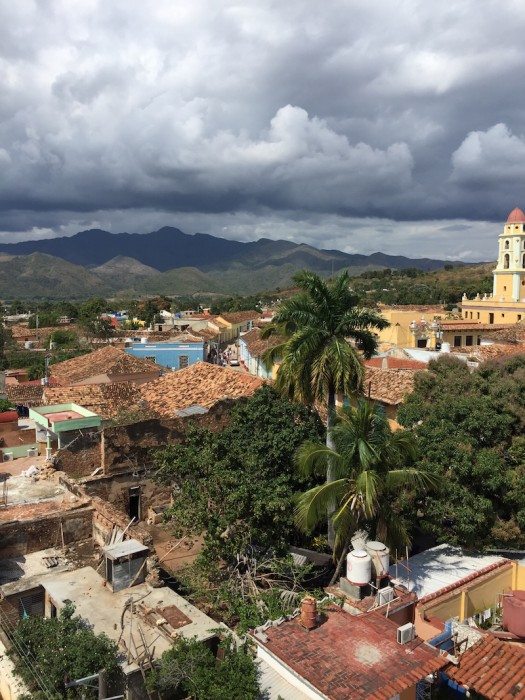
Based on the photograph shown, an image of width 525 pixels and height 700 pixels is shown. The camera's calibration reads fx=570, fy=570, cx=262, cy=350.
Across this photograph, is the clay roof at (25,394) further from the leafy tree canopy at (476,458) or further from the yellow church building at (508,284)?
the yellow church building at (508,284)

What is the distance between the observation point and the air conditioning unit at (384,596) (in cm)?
1033

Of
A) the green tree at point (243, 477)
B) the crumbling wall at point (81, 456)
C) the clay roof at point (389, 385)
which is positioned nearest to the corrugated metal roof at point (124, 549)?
the green tree at point (243, 477)

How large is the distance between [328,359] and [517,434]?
5.61m

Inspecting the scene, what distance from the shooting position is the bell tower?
42656 mm

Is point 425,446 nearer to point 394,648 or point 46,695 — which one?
point 394,648

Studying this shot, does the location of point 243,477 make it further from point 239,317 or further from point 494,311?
point 239,317

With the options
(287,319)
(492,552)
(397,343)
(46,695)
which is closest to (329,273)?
(287,319)

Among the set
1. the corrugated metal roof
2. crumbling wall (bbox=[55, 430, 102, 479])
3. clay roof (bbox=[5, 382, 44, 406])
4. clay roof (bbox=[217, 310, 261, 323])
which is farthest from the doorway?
clay roof (bbox=[217, 310, 261, 323])

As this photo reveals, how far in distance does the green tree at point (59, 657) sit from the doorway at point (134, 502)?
7.60 metres

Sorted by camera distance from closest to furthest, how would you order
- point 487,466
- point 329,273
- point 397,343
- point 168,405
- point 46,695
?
1. point 46,695
2. point 487,466
3. point 329,273
4. point 168,405
5. point 397,343

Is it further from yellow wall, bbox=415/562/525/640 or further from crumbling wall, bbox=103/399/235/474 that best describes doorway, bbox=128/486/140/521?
Result: yellow wall, bbox=415/562/525/640

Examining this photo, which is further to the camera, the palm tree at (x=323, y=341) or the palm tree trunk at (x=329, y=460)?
the palm tree at (x=323, y=341)

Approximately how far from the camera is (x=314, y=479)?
14.6 metres

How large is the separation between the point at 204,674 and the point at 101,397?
46.7ft
